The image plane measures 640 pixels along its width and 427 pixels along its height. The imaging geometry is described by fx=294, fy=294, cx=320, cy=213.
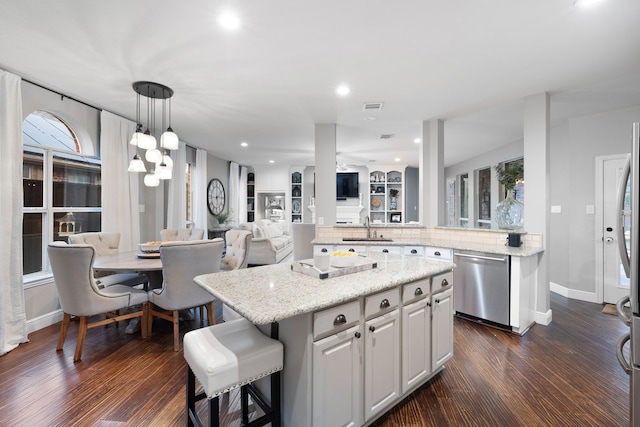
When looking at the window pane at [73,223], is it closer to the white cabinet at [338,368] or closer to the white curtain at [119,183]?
the white curtain at [119,183]

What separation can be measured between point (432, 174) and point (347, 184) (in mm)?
4214

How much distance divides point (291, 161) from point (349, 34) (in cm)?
551

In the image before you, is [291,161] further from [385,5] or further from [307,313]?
[307,313]

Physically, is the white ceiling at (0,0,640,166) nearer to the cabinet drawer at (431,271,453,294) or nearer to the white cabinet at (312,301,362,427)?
the cabinet drawer at (431,271,453,294)

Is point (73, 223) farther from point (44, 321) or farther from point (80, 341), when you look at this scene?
point (80, 341)

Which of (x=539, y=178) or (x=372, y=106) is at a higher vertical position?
(x=372, y=106)

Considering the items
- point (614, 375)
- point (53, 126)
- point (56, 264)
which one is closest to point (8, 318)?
point (56, 264)

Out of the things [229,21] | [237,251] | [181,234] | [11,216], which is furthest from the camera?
[181,234]

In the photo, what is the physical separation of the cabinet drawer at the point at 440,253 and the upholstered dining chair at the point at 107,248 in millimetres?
3350

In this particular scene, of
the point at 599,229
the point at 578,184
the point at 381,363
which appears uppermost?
the point at 578,184

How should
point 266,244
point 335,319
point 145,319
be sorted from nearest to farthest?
point 335,319
point 145,319
point 266,244

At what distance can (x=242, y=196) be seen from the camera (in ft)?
27.1

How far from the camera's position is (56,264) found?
2.45m

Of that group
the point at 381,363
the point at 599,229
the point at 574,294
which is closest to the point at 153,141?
the point at 381,363
